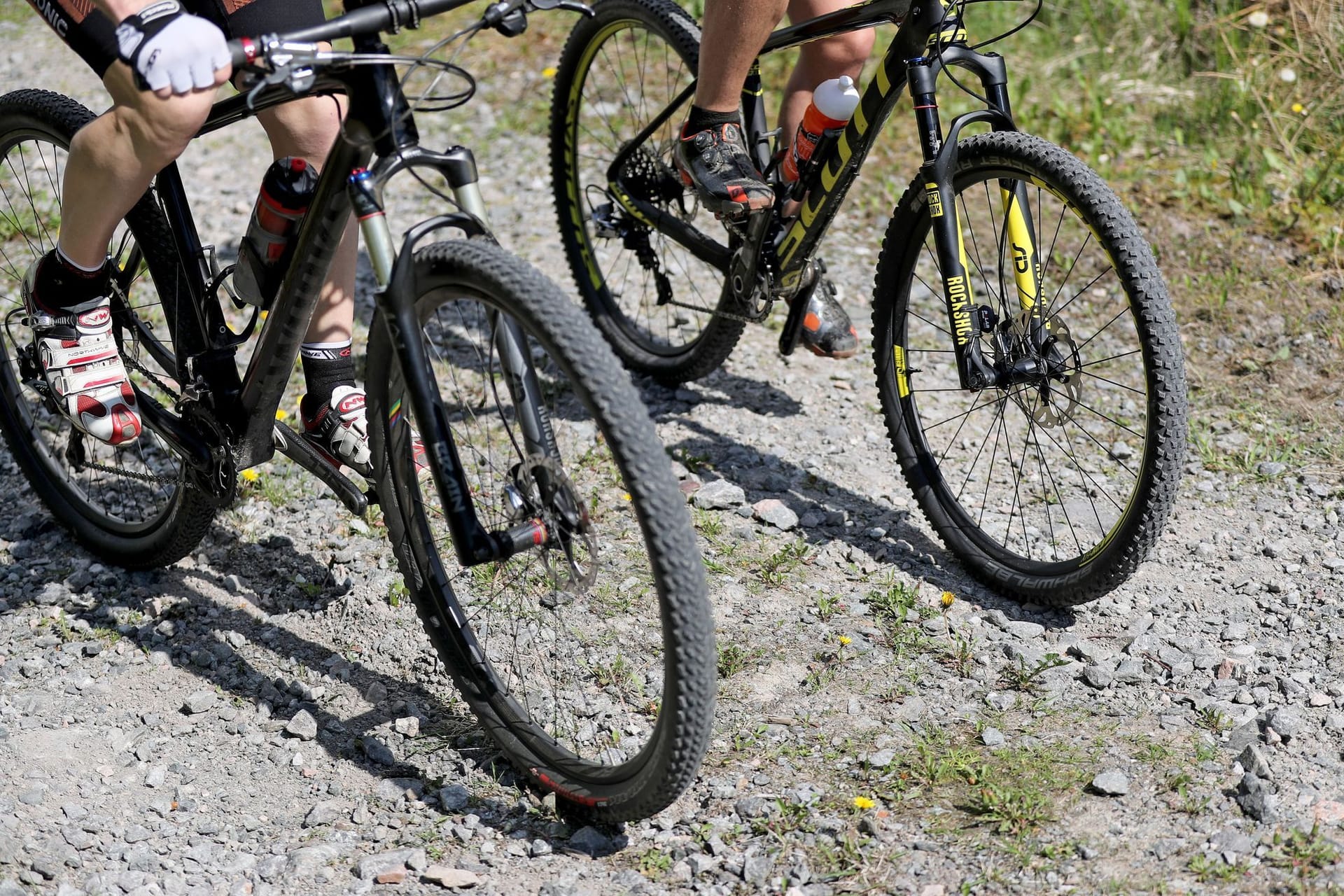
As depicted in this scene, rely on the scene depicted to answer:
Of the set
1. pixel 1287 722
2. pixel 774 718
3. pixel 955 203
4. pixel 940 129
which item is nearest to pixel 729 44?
pixel 940 129

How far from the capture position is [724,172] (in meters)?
3.50

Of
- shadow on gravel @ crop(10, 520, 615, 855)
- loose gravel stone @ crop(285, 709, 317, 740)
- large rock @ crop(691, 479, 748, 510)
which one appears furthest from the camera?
large rock @ crop(691, 479, 748, 510)

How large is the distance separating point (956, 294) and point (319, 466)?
5.21 ft

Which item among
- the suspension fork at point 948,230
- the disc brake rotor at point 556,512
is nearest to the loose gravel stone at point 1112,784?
the suspension fork at point 948,230

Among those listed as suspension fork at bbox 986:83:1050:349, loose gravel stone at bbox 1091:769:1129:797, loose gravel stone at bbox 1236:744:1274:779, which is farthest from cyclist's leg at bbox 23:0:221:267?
loose gravel stone at bbox 1236:744:1274:779

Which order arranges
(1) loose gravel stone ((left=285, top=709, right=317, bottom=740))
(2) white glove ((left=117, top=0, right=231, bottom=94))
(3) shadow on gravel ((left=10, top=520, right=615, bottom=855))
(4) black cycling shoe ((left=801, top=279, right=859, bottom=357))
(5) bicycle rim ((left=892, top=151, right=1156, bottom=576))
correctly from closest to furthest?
1. (2) white glove ((left=117, top=0, right=231, bottom=94))
2. (3) shadow on gravel ((left=10, top=520, right=615, bottom=855))
3. (1) loose gravel stone ((left=285, top=709, right=317, bottom=740))
4. (5) bicycle rim ((left=892, top=151, right=1156, bottom=576))
5. (4) black cycling shoe ((left=801, top=279, right=859, bottom=357))

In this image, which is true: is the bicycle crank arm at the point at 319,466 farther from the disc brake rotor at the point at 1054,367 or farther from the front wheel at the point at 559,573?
the disc brake rotor at the point at 1054,367

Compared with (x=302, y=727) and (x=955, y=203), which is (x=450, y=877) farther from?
(x=955, y=203)

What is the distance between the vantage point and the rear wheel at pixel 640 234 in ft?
13.3

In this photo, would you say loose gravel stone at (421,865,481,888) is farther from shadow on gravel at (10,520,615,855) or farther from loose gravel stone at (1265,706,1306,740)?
loose gravel stone at (1265,706,1306,740)

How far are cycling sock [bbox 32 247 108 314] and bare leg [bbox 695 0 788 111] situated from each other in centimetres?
165

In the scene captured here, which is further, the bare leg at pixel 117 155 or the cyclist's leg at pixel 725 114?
the cyclist's leg at pixel 725 114

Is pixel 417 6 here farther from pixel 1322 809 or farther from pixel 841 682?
pixel 1322 809

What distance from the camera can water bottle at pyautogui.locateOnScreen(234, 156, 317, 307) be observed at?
8.75 ft
